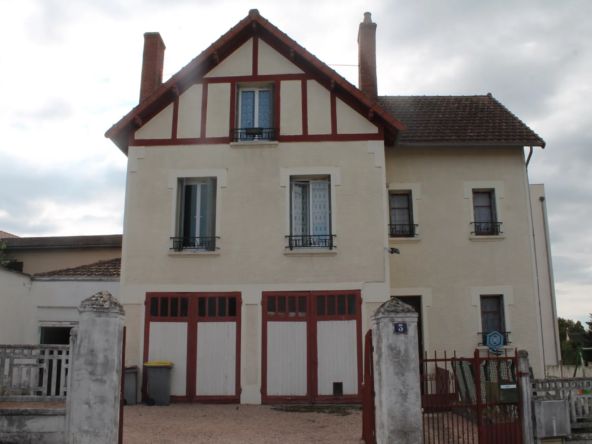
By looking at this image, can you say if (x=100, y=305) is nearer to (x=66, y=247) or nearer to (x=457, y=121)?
(x=457, y=121)

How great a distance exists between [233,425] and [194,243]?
4.56m

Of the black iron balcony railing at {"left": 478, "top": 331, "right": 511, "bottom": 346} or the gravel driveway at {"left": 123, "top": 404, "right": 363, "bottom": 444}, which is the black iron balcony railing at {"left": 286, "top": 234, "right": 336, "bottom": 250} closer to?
the gravel driveway at {"left": 123, "top": 404, "right": 363, "bottom": 444}

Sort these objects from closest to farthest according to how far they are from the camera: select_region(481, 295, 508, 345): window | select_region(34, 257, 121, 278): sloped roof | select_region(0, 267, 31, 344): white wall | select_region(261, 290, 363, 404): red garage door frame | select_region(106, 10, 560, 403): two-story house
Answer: select_region(261, 290, 363, 404): red garage door frame → select_region(106, 10, 560, 403): two-story house → select_region(481, 295, 508, 345): window → select_region(0, 267, 31, 344): white wall → select_region(34, 257, 121, 278): sloped roof

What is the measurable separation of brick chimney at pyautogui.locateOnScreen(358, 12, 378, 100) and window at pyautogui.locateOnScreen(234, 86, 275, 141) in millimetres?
2775

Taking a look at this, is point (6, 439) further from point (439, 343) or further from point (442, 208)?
point (442, 208)

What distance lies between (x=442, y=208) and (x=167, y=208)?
6766 mm

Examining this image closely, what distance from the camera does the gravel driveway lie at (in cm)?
848

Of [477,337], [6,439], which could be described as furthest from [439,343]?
[6,439]

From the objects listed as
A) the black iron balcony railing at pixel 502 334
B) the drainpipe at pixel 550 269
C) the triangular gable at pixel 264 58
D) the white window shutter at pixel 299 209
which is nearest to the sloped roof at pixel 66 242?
the triangular gable at pixel 264 58

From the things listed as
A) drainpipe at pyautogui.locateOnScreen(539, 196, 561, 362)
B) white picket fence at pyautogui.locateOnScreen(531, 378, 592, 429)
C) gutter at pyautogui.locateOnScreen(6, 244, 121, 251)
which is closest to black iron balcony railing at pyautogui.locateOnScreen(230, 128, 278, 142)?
white picket fence at pyautogui.locateOnScreen(531, 378, 592, 429)

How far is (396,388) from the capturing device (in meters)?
7.36

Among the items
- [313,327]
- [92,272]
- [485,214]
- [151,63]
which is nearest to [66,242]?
[92,272]

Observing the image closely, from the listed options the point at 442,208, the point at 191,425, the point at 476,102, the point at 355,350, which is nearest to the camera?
the point at 191,425

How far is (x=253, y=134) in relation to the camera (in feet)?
43.2
